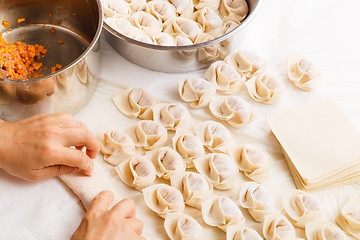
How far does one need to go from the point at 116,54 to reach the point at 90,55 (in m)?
0.19

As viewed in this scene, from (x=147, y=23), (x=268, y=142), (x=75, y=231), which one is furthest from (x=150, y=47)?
(x=75, y=231)

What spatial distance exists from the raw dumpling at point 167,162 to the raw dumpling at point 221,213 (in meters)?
0.10

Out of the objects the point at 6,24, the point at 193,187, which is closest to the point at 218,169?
the point at 193,187

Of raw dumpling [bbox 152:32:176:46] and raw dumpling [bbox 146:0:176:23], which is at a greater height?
raw dumpling [bbox 146:0:176:23]

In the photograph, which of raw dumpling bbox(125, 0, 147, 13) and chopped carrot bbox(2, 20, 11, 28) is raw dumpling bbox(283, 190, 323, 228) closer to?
raw dumpling bbox(125, 0, 147, 13)

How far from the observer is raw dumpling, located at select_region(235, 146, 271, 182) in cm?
111

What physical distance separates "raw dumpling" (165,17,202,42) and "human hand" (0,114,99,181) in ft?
1.38

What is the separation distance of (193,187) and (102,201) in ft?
0.66

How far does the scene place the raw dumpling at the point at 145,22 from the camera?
A: 129 centimetres

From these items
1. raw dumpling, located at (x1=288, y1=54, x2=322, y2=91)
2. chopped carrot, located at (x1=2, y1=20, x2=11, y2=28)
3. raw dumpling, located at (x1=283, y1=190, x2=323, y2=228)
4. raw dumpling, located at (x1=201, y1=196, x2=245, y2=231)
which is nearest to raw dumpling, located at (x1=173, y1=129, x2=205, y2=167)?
raw dumpling, located at (x1=201, y1=196, x2=245, y2=231)

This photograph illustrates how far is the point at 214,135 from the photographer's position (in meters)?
1.14

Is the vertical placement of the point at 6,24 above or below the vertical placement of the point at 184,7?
below

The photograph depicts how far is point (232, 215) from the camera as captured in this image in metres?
1.03

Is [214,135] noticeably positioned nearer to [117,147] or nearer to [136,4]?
[117,147]
